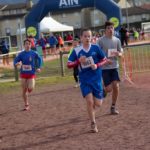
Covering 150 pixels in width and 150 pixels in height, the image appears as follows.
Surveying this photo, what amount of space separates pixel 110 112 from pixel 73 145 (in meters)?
2.80

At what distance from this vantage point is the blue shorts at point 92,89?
7.92 m

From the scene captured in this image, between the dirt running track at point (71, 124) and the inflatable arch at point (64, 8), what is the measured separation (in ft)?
25.7

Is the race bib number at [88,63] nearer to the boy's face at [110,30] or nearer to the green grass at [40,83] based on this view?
the boy's face at [110,30]

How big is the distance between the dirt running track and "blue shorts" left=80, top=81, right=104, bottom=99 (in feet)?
1.98

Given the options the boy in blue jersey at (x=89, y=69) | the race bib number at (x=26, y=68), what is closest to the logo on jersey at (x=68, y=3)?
the race bib number at (x=26, y=68)

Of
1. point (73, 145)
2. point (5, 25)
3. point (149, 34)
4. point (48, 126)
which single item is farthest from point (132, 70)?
point (5, 25)

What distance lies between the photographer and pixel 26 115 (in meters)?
10.2

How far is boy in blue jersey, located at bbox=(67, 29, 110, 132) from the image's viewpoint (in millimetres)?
7844

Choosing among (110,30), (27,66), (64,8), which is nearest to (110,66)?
(110,30)

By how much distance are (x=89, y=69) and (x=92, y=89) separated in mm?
343

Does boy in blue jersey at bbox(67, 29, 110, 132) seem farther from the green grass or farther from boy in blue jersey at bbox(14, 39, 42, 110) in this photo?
the green grass

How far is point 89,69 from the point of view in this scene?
7.95 metres

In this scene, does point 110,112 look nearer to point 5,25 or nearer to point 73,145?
point 73,145

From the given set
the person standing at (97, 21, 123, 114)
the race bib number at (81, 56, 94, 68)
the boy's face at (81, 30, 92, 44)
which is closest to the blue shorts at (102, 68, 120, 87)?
the person standing at (97, 21, 123, 114)
